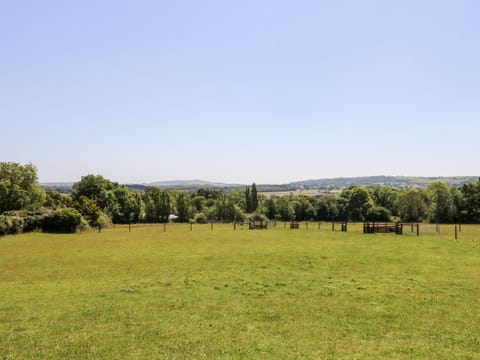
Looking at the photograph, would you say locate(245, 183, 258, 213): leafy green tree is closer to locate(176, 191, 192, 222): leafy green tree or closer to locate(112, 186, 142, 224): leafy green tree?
locate(176, 191, 192, 222): leafy green tree

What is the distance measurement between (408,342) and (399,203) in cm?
9026

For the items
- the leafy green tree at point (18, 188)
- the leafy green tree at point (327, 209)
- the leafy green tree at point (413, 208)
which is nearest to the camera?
the leafy green tree at point (18, 188)

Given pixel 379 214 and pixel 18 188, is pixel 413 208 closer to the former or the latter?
pixel 379 214

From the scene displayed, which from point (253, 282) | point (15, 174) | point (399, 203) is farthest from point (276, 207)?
point (253, 282)

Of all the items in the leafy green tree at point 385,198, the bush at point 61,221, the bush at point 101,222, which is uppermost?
the leafy green tree at point 385,198

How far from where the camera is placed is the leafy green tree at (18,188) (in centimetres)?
5919

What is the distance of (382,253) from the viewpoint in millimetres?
27359

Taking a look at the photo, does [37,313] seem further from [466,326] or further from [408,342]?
[466,326]

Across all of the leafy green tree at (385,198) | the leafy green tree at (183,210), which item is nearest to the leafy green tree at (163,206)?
the leafy green tree at (183,210)

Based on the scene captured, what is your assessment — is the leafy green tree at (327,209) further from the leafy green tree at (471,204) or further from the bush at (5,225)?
the bush at (5,225)

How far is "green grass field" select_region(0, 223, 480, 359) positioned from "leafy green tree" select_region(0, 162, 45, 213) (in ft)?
137

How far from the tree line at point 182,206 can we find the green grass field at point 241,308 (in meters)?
26.1

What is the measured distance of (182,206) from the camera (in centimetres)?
9819

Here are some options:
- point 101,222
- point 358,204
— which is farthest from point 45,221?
point 358,204
